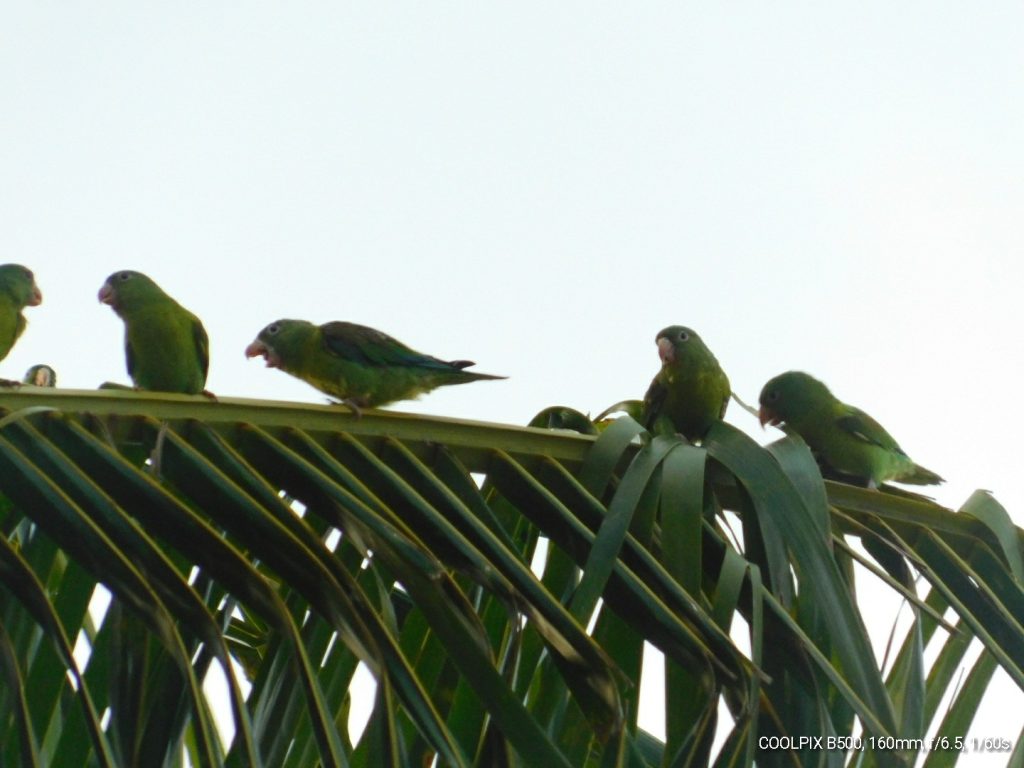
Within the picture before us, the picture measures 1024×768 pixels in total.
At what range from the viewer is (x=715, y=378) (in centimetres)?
395

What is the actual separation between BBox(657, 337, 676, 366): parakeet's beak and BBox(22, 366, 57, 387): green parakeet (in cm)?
180

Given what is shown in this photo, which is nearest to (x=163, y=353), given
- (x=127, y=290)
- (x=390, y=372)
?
(x=127, y=290)

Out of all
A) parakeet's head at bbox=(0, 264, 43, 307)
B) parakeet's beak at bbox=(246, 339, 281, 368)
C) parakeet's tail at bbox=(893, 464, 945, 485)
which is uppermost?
parakeet's head at bbox=(0, 264, 43, 307)

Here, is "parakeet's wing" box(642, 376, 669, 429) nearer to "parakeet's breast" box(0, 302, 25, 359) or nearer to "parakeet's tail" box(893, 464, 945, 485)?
"parakeet's tail" box(893, 464, 945, 485)

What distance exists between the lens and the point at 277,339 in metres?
4.41

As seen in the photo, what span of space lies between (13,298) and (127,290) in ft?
1.36

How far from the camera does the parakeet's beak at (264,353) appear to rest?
14.5 feet

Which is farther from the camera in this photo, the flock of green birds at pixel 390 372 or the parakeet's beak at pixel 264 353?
→ the parakeet's beak at pixel 264 353

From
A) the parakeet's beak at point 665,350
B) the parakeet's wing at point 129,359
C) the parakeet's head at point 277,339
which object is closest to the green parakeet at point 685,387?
the parakeet's beak at point 665,350

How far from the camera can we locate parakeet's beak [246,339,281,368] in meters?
4.42

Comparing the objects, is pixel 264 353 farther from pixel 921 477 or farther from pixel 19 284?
pixel 921 477

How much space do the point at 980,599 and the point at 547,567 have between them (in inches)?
38.5

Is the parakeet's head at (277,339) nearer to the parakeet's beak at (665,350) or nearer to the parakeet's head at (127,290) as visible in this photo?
the parakeet's head at (127,290)

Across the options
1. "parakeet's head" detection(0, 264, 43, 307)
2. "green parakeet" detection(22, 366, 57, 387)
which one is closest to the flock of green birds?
"parakeet's head" detection(0, 264, 43, 307)
